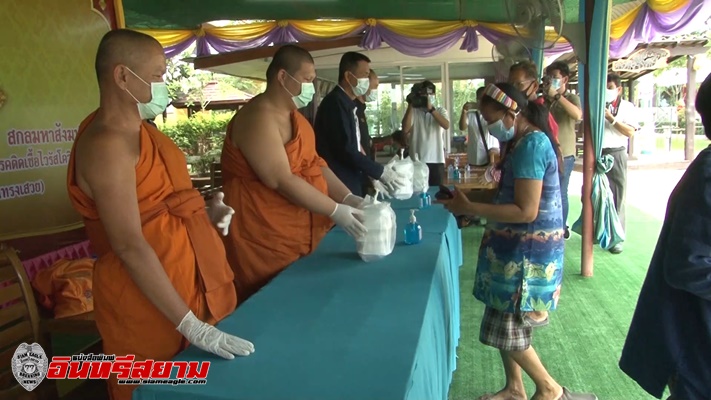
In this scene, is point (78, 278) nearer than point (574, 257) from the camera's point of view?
Yes

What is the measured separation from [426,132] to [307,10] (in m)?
2.17

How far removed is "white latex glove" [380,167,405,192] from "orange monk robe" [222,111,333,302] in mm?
930

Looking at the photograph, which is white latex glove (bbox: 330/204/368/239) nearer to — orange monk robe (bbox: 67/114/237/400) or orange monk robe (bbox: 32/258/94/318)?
orange monk robe (bbox: 67/114/237/400)

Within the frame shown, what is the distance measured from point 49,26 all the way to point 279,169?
1544mm

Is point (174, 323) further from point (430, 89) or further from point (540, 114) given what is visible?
point (430, 89)

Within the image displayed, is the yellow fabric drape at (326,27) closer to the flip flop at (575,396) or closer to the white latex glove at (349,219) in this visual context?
the white latex glove at (349,219)

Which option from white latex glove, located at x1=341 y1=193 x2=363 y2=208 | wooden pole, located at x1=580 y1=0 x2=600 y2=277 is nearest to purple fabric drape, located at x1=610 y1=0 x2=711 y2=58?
wooden pole, located at x1=580 y1=0 x2=600 y2=277

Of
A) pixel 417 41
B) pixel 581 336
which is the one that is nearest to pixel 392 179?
pixel 581 336

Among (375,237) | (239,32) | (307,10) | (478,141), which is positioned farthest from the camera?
(239,32)

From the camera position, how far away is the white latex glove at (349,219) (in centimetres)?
194

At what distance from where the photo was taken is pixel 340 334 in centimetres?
127

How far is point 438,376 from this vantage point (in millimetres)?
1529

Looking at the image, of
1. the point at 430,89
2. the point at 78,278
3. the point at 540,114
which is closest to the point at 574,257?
the point at 430,89

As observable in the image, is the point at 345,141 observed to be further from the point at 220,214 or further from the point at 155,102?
the point at 155,102
